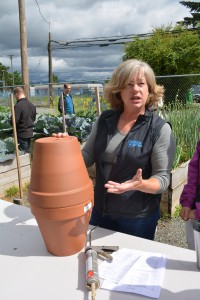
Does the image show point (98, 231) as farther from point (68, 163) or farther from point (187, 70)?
point (187, 70)

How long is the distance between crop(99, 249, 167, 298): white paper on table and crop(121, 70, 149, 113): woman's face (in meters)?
0.69

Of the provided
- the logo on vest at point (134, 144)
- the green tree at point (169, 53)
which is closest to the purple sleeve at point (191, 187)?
the logo on vest at point (134, 144)

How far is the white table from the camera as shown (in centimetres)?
93

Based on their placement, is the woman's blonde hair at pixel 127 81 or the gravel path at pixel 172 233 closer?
the woman's blonde hair at pixel 127 81

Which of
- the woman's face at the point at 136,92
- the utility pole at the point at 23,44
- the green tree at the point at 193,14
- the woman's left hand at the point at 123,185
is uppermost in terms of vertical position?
the green tree at the point at 193,14

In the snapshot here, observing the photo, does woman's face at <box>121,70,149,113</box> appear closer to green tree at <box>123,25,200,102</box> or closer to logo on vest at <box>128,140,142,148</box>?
logo on vest at <box>128,140,142,148</box>

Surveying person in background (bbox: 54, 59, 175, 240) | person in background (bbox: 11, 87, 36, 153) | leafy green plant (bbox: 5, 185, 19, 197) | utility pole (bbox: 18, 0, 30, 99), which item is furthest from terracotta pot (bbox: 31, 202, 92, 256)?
utility pole (bbox: 18, 0, 30, 99)

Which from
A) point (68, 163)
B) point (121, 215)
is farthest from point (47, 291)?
point (121, 215)

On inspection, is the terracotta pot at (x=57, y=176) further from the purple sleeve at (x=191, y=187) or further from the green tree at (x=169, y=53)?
the green tree at (x=169, y=53)

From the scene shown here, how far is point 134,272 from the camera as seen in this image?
103 centimetres

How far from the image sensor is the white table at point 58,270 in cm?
93

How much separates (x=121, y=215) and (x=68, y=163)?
561 millimetres

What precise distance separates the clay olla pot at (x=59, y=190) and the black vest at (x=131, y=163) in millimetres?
394

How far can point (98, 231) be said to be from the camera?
133cm
